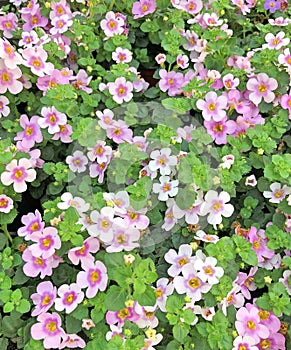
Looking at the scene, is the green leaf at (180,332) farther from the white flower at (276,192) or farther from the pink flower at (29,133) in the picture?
the pink flower at (29,133)

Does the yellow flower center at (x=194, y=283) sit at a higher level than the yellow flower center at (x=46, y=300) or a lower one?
higher

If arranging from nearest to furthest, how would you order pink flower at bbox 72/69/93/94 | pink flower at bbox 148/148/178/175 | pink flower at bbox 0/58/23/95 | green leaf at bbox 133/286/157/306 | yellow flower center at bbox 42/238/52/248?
1. green leaf at bbox 133/286/157/306
2. yellow flower center at bbox 42/238/52/248
3. pink flower at bbox 148/148/178/175
4. pink flower at bbox 0/58/23/95
5. pink flower at bbox 72/69/93/94

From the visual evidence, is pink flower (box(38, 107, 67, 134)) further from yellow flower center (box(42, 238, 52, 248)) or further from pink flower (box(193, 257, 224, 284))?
pink flower (box(193, 257, 224, 284))

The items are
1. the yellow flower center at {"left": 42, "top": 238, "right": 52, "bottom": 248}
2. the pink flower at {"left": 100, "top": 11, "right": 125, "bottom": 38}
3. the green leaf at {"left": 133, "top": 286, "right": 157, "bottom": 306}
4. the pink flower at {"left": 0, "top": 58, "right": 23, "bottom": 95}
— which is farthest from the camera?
the pink flower at {"left": 100, "top": 11, "right": 125, "bottom": 38}

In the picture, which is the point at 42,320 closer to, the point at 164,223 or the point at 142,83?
the point at 164,223

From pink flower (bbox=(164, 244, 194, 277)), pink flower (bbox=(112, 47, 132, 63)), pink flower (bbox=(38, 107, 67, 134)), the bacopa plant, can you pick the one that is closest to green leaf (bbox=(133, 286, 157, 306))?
the bacopa plant

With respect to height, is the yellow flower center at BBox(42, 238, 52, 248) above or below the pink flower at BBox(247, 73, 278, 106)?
below

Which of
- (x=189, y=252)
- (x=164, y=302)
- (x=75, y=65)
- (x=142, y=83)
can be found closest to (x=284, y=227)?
(x=189, y=252)

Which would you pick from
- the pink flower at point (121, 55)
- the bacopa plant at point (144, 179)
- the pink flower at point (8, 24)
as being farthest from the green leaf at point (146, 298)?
the pink flower at point (8, 24)
